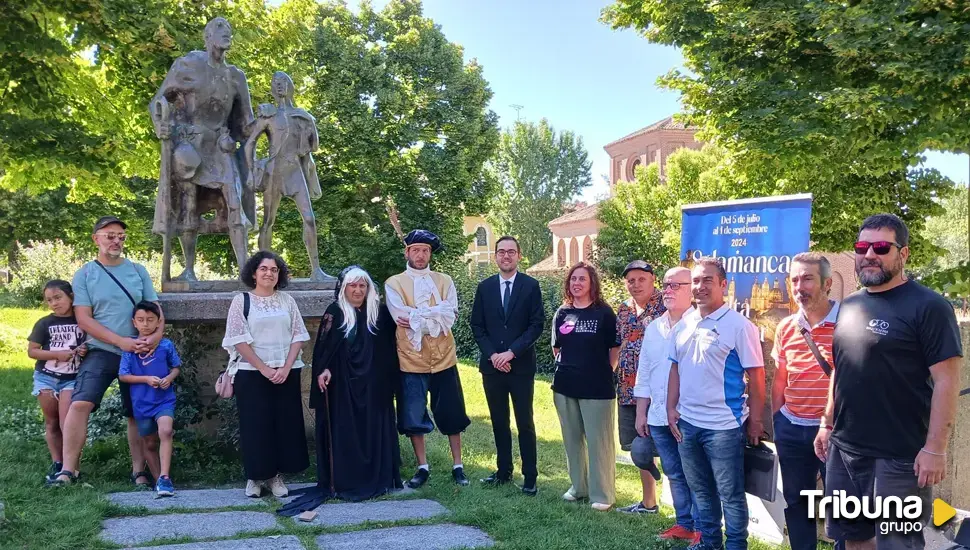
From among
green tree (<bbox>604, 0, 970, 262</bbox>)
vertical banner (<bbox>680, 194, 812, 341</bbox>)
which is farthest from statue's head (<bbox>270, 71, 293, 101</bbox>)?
A: green tree (<bbox>604, 0, 970, 262</bbox>)

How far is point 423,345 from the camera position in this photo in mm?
5742

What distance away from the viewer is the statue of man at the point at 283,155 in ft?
21.4

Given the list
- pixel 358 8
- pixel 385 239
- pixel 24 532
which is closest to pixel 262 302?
pixel 24 532

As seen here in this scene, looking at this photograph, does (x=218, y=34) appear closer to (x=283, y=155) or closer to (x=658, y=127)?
(x=283, y=155)

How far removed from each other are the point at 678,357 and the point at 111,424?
5.20m

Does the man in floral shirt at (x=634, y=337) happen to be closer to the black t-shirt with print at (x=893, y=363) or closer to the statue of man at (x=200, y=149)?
the black t-shirt with print at (x=893, y=363)

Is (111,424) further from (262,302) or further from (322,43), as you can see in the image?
(322,43)

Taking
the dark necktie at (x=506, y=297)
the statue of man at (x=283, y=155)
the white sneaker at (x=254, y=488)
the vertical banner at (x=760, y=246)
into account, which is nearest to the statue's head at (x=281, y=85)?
the statue of man at (x=283, y=155)

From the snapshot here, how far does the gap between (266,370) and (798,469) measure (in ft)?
11.7

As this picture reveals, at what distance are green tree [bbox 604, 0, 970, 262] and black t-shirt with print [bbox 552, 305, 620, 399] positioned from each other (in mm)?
5826

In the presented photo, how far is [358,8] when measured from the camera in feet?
90.0

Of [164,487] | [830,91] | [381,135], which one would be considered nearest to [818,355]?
[164,487]

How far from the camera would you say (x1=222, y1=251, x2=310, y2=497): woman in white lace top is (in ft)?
17.2

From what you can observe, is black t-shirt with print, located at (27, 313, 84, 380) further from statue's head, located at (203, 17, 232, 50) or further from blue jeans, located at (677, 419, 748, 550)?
blue jeans, located at (677, 419, 748, 550)
